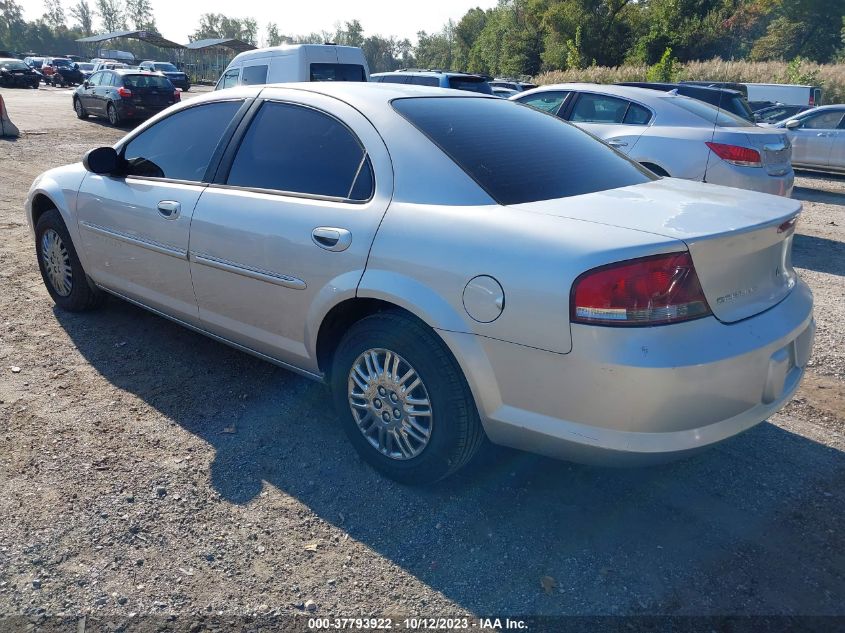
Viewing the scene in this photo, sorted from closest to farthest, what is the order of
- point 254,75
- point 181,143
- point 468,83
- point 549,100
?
point 181,143 → point 549,100 → point 468,83 → point 254,75

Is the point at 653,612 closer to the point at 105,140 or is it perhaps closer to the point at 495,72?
the point at 105,140

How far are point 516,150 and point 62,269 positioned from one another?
137 inches

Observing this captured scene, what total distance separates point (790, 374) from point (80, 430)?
3.32m

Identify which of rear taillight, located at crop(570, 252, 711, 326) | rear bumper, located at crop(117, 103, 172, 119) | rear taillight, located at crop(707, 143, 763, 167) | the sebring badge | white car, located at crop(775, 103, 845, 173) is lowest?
white car, located at crop(775, 103, 845, 173)

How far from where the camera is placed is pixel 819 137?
13.7 meters

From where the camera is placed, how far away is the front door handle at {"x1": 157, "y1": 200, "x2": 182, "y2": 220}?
369 centimetres

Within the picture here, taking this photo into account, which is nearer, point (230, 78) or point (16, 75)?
point (230, 78)

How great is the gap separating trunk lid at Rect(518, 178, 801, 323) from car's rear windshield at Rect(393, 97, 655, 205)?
0.48ft

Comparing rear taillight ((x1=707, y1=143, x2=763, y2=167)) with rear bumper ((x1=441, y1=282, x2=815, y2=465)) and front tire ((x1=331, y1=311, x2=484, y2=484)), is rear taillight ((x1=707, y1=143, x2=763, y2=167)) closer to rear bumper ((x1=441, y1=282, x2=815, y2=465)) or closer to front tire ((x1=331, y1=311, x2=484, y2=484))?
rear bumper ((x1=441, y1=282, x2=815, y2=465))

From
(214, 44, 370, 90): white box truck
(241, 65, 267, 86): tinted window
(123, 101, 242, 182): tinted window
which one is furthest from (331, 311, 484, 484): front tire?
(241, 65, 267, 86): tinted window

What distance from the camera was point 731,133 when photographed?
23.4ft

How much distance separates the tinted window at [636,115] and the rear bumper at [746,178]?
1016mm

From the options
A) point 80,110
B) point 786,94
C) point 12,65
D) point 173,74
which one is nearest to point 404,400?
point 786,94

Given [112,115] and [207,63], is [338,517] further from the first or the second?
[207,63]
